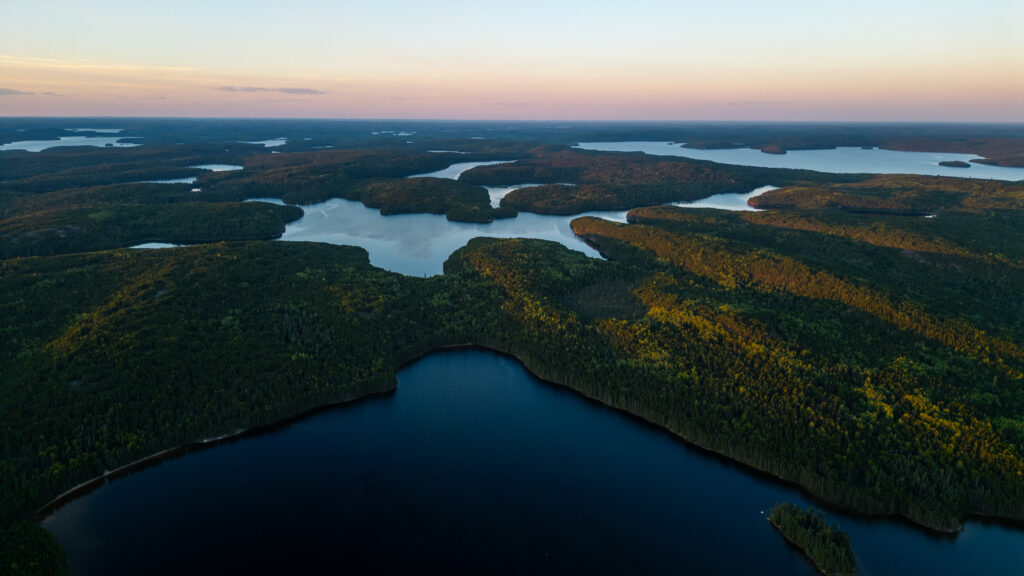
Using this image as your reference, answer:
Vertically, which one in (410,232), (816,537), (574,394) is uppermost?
(410,232)

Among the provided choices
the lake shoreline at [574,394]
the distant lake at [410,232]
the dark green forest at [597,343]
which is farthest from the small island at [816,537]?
the distant lake at [410,232]

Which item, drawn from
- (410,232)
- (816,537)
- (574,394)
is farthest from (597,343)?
(410,232)

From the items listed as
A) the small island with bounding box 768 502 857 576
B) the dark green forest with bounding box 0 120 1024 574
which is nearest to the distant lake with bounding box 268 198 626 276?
the dark green forest with bounding box 0 120 1024 574

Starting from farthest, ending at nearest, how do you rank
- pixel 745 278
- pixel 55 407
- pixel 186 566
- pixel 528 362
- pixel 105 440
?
pixel 745 278 → pixel 528 362 → pixel 55 407 → pixel 105 440 → pixel 186 566

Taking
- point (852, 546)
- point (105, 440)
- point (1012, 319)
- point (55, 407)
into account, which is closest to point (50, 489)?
point (105, 440)

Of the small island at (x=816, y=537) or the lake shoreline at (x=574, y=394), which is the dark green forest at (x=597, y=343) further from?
the small island at (x=816, y=537)

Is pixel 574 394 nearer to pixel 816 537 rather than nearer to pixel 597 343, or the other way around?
pixel 597 343

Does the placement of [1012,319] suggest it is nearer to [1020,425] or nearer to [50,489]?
[1020,425]
